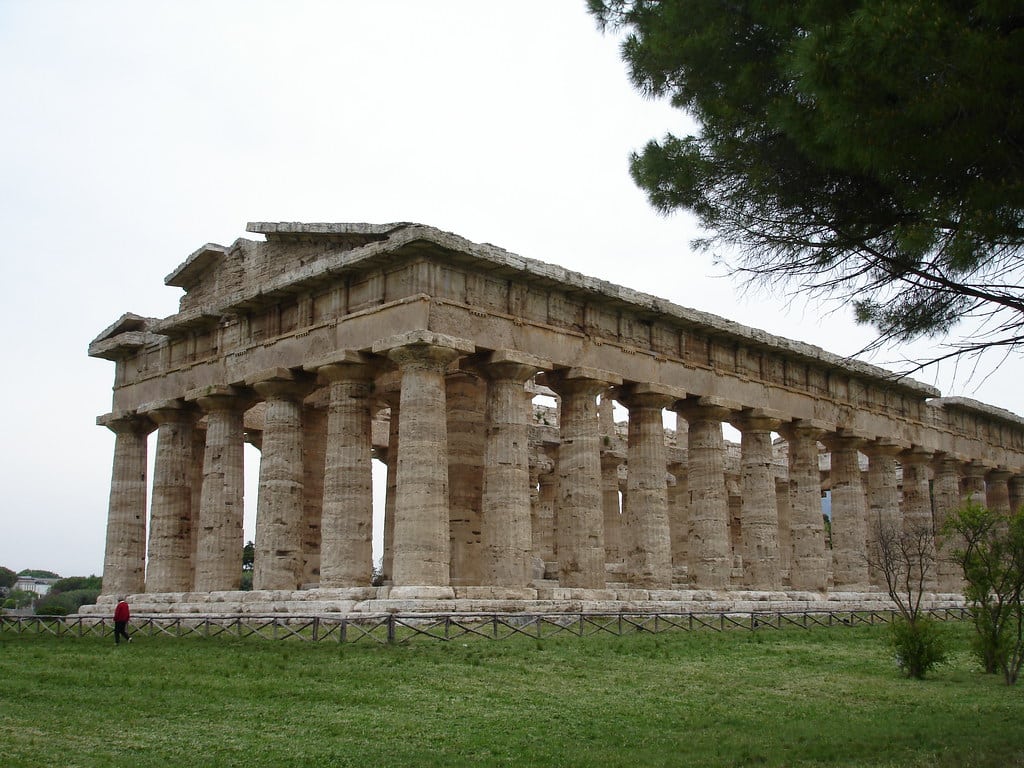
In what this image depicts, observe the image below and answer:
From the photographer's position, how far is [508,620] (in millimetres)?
21828

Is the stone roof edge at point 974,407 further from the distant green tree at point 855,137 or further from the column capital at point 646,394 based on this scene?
the distant green tree at point 855,137

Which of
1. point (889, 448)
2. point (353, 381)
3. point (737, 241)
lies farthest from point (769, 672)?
point (889, 448)

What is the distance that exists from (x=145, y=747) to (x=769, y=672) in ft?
33.1

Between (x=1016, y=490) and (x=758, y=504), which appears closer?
(x=758, y=504)

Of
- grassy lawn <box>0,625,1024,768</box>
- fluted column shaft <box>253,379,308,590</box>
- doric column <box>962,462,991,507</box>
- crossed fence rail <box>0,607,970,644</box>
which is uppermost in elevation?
doric column <box>962,462,991,507</box>

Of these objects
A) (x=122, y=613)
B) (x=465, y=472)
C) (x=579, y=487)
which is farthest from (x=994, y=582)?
(x=122, y=613)

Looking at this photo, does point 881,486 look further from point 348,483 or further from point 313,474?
point 348,483

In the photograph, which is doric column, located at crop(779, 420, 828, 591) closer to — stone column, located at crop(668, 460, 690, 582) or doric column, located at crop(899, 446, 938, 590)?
doric column, located at crop(899, 446, 938, 590)

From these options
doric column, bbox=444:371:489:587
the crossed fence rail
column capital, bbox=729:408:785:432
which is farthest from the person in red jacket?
column capital, bbox=729:408:785:432

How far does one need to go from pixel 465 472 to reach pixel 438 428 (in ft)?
11.9

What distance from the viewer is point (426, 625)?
65.9 feet

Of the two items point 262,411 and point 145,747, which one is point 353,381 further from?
point 145,747

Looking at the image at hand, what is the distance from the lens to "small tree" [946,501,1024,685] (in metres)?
16.4

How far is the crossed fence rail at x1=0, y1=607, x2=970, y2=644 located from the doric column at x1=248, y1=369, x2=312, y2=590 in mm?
1897
